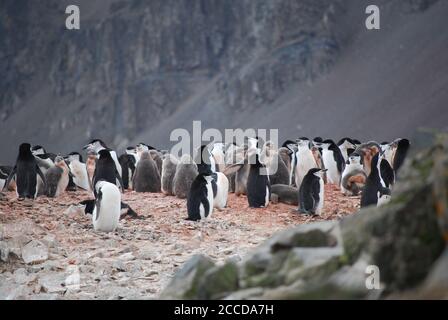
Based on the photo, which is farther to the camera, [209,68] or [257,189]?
[209,68]

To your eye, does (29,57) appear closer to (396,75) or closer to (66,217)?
(396,75)

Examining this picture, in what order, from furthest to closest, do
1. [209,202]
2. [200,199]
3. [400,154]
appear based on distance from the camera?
[400,154]
[209,202]
[200,199]

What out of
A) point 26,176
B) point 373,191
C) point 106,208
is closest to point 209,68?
point 26,176

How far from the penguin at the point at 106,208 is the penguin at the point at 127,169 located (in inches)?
311

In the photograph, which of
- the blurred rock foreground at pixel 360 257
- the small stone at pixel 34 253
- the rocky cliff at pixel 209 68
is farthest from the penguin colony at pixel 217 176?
the rocky cliff at pixel 209 68

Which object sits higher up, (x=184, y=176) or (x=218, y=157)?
(x=218, y=157)

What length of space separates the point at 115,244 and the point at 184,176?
5146 millimetres

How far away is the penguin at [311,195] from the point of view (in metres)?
13.6

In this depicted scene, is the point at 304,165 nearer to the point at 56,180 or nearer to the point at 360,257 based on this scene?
the point at 56,180

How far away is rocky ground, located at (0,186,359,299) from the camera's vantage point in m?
8.96

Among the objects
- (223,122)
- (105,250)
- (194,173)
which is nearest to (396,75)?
(223,122)

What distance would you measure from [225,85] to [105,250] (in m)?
70.6

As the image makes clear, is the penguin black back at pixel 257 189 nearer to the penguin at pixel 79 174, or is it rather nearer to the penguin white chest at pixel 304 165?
the penguin white chest at pixel 304 165

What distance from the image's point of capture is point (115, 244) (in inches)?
431
